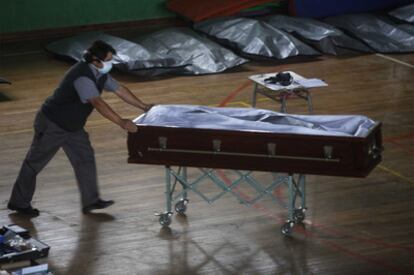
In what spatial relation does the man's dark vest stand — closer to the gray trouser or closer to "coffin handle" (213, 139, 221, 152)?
the gray trouser

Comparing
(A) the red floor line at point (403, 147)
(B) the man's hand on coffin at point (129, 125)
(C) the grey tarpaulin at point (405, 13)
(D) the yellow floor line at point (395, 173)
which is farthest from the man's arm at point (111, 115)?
(C) the grey tarpaulin at point (405, 13)

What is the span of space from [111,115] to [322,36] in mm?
5738

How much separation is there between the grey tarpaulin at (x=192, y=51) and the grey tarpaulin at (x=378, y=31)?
1.64m

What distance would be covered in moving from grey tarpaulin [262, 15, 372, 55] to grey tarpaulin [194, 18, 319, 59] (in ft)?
0.59

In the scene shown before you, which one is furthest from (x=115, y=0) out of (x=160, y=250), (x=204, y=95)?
(x=160, y=250)

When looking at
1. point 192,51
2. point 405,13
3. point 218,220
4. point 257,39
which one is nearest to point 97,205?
point 218,220

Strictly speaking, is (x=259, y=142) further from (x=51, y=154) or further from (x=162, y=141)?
(x=51, y=154)

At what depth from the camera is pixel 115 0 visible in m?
13.9

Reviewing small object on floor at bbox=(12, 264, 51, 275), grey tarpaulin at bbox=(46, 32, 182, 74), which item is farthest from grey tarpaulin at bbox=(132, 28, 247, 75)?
small object on floor at bbox=(12, 264, 51, 275)

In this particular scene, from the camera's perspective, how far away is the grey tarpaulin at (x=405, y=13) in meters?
13.2

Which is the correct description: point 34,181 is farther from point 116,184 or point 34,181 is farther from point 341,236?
point 341,236

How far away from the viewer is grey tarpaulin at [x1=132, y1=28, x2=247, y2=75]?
11.8m

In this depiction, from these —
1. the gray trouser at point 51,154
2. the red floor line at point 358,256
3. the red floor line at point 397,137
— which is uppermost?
the gray trouser at point 51,154

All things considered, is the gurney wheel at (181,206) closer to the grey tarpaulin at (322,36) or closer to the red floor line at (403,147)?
the red floor line at (403,147)
